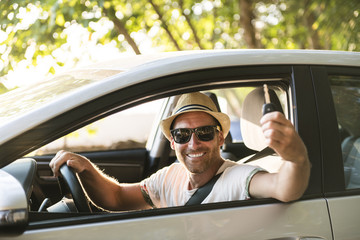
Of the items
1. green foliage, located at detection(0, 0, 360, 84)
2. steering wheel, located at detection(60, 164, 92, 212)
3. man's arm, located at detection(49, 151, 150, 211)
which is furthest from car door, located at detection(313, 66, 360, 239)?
green foliage, located at detection(0, 0, 360, 84)

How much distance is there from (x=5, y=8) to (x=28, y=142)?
3.50m

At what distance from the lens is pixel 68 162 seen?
229 cm

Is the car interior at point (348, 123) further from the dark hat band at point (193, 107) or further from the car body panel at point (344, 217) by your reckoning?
the dark hat band at point (193, 107)

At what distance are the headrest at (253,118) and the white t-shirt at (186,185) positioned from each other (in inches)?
15.6

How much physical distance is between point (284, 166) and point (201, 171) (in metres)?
0.55

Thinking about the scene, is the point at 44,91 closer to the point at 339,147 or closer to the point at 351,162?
the point at 339,147

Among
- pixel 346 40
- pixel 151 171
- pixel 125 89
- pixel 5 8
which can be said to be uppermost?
pixel 5 8

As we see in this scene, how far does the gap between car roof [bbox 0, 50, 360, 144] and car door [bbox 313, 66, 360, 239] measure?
7cm

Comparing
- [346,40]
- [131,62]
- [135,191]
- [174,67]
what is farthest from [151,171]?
[346,40]

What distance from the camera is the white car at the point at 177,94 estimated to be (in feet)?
5.54

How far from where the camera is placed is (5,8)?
15.7 feet

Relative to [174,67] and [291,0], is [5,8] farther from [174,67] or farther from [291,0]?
[291,0]

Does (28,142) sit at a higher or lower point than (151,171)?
higher

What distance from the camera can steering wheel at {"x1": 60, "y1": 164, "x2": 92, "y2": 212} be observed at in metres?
2.00
